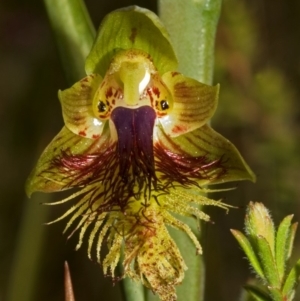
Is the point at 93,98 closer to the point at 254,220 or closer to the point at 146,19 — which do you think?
the point at 146,19

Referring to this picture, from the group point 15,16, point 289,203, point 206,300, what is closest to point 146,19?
point 289,203

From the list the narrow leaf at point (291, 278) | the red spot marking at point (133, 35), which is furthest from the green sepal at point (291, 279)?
the red spot marking at point (133, 35)

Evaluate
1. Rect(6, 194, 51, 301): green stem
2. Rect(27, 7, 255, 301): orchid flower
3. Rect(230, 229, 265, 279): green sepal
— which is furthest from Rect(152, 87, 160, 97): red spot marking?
Rect(6, 194, 51, 301): green stem

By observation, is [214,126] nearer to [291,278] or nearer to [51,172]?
[51,172]

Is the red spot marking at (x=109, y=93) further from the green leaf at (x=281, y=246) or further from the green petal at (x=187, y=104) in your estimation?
the green leaf at (x=281, y=246)

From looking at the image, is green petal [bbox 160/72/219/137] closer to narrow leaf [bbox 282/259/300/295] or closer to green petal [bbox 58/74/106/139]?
green petal [bbox 58/74/106/139]

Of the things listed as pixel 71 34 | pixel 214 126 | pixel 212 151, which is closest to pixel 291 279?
pixel 212 151
